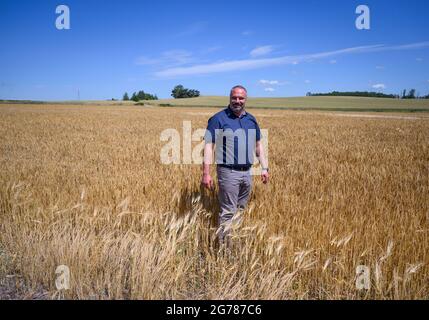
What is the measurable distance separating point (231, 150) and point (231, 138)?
149 millimetres

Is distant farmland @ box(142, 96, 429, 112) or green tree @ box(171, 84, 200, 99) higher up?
green tree @ box(171, 84, 200, 99)

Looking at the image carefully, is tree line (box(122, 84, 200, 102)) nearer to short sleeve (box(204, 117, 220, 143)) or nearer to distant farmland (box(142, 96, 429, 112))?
distant farmland (box(142, 96, 429, 112))

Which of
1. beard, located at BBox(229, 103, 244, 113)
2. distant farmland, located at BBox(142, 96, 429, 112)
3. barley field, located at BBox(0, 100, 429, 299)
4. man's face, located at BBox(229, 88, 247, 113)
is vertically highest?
distant farmland, located at BBox(142, 96, 429, 112)

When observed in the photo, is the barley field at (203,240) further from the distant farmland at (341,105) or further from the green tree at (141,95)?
the green tree at (141,95)

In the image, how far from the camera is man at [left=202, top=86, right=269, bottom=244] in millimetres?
3846

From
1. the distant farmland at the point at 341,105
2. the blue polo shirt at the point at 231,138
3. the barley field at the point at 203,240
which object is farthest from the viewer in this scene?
the distant farmland at the point at 341,105

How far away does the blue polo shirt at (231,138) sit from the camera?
3.85m

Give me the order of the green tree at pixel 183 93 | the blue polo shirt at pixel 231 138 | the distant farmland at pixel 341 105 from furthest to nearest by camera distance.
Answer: the green tree at pixel 183 93
the distant farmland at pixel 341 105
the blue polo shirt at pixel 231 138

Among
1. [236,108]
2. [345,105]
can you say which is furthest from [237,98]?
[345,105]

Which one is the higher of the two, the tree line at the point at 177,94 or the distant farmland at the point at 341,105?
the tree line at the point at 177,94

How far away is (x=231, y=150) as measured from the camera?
3.84 meters

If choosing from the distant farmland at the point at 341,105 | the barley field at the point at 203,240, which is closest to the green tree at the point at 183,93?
the distant farmland at the point at 341,105

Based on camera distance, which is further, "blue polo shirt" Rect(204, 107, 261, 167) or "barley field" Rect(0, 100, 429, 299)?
"blue polo shirt" Rect(204, 107, 261, 167)

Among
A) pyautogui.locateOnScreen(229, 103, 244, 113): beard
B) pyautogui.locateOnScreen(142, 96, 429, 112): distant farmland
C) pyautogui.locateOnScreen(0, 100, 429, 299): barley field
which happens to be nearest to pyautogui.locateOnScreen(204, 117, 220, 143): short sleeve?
pyautogui.locateOnScreen(229, 103, 244, 113): beard
